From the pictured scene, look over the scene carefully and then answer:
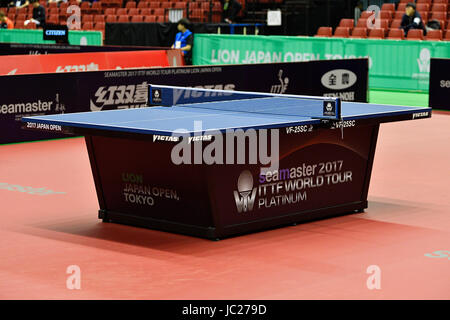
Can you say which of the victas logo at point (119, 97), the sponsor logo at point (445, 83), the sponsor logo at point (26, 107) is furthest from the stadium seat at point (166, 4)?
the sponsor logo at point (26, 107)

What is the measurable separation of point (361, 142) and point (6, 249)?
3.16 meters

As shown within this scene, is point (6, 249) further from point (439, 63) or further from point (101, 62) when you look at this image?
point (439, 63)

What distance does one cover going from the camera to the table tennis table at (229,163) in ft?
22.9

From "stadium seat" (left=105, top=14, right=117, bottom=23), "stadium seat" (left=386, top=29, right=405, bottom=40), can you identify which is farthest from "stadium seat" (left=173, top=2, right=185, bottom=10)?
"stadium seat" (left=386, top=29, right=405, bottom=40)

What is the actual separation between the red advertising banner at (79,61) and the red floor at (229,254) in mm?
5908

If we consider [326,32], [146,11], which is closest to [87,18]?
[146,11]

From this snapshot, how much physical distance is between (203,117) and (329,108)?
104cm

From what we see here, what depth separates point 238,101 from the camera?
8711 mm

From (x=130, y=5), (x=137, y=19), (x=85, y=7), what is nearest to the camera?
(x=137, y=19)

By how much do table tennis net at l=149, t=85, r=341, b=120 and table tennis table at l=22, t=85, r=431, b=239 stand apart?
0.03 metres

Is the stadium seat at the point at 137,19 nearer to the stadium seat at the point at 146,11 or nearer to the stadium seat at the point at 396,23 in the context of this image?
the stadium seat at the point at 146,11

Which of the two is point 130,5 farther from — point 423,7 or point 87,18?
point 423,7

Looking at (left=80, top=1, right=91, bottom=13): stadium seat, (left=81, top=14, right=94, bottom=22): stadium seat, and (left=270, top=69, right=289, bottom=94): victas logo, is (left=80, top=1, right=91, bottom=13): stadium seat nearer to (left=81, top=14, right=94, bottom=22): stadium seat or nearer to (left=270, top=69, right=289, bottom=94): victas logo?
(left=81, top=14, right=94, bottom=22): stadium seat

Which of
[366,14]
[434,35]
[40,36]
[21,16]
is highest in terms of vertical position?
[366,14]
